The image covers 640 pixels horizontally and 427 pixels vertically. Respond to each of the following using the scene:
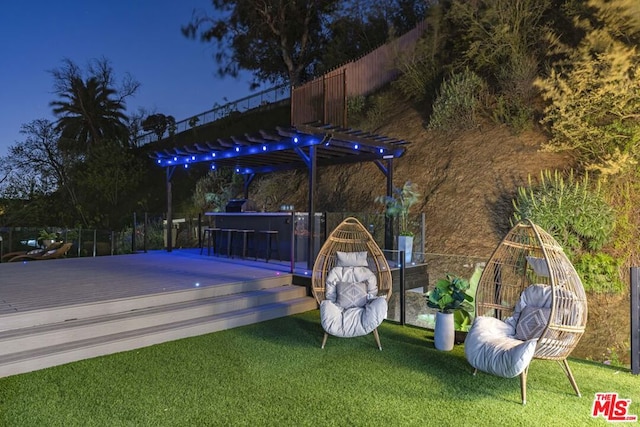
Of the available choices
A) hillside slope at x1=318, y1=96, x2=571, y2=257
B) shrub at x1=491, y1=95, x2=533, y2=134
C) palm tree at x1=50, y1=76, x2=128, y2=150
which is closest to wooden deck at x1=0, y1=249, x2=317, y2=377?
hillside slope at x1=318, y1=96, x2=571, y2=257

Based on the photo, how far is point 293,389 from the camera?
10.6 feet

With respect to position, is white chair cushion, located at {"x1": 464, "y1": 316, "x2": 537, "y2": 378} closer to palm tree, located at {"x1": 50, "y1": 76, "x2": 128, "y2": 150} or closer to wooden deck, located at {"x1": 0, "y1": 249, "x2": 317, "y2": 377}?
wooden deck, located at {"x1": 0, "y1": 249, "x2": 317, "y2": 377}

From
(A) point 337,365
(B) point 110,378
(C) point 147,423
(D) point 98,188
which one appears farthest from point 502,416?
(D) point 98,188

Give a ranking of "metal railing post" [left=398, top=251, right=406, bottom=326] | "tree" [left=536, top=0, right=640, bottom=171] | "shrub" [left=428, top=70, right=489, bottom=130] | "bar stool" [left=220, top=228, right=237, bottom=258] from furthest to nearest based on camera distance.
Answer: "shrub" [left=428, top=70, right=489, bottom=130]
"bar stool" [left=220, top=228, right=237, bottom=258]
"tree" [left=536, top=0, right=640, bottom=171]
"metal railing post" [left=398, top=251, right=406, bottom=326]

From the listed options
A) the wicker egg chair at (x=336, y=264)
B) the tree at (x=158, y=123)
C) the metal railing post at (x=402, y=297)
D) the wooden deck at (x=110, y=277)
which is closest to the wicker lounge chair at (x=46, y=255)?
the wooden deck at (x=110, y=277)

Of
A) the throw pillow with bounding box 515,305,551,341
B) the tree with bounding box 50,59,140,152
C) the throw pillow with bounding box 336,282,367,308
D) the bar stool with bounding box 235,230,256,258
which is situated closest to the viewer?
the throw pillow with bounding box 515,305,551,341

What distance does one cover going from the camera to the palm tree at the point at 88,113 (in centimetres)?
2109

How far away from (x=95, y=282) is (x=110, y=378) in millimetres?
2733

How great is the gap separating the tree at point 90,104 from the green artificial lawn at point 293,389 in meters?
20.1

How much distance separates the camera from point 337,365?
3801 millimetres

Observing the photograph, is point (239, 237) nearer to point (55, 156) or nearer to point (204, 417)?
point (204, 417)

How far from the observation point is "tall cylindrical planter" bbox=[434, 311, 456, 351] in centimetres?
434

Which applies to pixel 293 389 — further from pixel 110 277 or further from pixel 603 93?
pixel 603 93

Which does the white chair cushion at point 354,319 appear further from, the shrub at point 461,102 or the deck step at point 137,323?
the shrub at point 461,102
